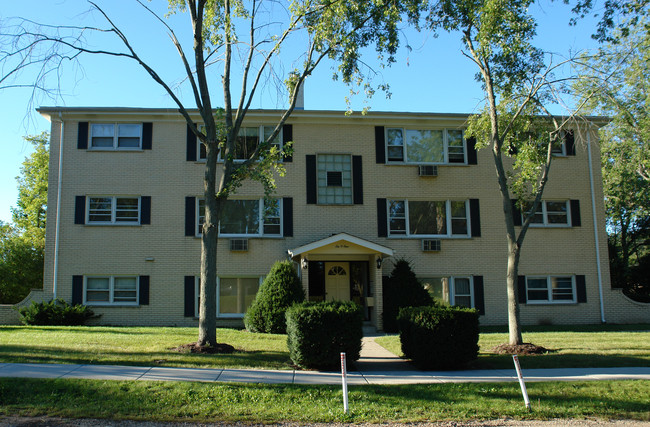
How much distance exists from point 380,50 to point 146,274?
11499mm

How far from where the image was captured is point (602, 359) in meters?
11.4

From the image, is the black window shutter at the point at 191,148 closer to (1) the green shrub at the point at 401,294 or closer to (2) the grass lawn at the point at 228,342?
(2) the grass lawn at the point at 228,342

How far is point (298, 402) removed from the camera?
7.87m

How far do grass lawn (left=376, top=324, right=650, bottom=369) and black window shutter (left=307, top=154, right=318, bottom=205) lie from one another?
241 inches

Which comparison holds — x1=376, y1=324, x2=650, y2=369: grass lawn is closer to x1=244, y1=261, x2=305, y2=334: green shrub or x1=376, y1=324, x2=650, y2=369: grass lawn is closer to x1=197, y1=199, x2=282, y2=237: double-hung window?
x1=244, y1=261, x2=305, y2=334: green shrub

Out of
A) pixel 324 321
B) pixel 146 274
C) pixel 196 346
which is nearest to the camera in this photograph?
pixel 324 321

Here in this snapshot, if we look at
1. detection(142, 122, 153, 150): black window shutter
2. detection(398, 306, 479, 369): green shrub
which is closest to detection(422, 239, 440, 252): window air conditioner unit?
detection(398, 306, 479, 369): green shrub

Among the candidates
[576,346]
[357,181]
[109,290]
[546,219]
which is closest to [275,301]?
[357,181]

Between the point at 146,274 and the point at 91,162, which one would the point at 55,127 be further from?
the point at 146,274

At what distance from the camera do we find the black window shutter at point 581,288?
20172 mm

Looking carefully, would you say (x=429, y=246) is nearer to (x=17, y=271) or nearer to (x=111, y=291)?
(x=111, y=291)

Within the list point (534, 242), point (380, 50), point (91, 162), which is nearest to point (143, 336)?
point (91, 162)

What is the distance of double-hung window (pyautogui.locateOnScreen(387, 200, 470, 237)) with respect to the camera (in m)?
20.1

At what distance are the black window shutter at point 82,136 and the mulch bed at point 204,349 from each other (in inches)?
427
